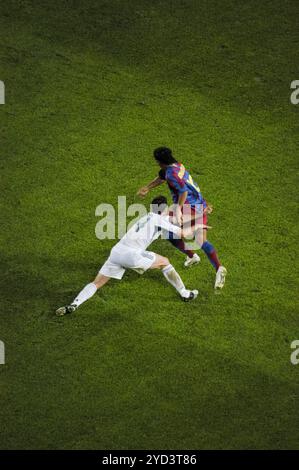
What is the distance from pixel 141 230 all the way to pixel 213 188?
2336 mm

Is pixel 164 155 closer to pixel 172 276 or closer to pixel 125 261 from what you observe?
pixel 125 261

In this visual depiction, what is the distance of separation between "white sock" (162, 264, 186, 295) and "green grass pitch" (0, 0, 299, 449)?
26cm

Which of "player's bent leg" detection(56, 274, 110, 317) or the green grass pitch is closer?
the green grass pitch

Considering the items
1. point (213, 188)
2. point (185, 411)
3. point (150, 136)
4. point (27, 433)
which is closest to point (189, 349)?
point (185, 411)

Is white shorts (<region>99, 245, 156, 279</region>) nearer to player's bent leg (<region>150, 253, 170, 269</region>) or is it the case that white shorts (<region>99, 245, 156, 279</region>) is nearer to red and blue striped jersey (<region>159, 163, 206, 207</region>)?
player's bent leg (<region>150, 253, 170, 269</region>)

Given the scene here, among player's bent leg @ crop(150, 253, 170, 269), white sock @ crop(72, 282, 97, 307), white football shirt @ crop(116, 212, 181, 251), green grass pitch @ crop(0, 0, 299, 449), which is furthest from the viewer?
white sock @ crop(72, 282, 97, 307)

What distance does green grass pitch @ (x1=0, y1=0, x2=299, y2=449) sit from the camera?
25.9 ft

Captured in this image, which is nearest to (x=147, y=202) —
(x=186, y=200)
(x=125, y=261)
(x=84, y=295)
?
(x=186, y=200)

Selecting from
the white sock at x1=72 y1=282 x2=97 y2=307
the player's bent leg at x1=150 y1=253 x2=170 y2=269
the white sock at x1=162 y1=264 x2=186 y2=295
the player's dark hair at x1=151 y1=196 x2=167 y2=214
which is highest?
the player's dark hair at x1=151 y1=196 x2=167 y2=214

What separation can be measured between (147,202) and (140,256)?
2.01 metres

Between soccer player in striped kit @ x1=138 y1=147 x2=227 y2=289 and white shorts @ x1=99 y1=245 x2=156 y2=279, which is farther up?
soccer player in striped kit @ x1=138 y1=147 x2=227 y2=289

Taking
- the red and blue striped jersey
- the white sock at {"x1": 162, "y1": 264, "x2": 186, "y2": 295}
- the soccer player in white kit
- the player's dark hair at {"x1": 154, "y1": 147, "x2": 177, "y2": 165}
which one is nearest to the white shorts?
the soccer player in white kit

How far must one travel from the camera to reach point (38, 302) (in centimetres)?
911
